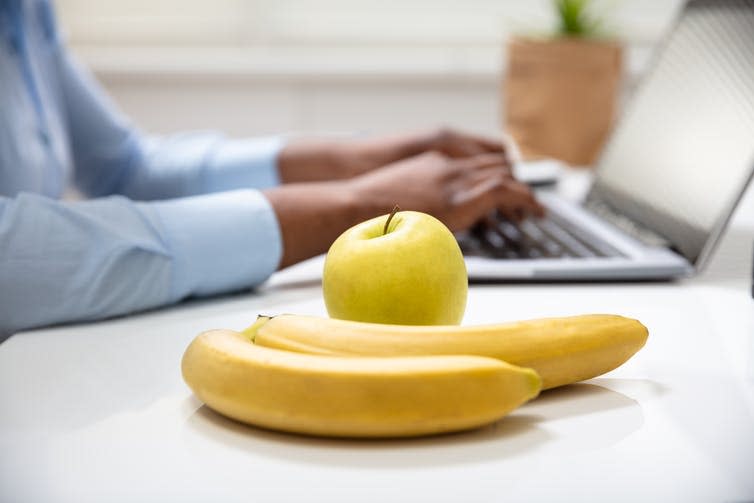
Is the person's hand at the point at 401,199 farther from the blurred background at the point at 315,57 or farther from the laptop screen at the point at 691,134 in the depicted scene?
the blurred background at the point at 315,57

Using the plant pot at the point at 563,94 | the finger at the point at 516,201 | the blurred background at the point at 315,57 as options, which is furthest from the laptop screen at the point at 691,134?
the blurred background at the point at 315,57

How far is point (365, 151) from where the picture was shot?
1.29m

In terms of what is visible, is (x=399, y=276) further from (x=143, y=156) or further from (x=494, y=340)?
(x=143, y=156)

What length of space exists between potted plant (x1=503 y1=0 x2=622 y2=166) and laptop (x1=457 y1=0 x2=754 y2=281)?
1.21 ft

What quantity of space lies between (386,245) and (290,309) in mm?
231

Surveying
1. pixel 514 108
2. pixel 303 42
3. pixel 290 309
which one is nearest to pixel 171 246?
pixel 290 309

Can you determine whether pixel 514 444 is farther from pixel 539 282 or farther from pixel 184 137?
pixel 184 137

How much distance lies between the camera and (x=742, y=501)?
464mm

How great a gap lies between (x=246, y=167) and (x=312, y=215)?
455 millimetres

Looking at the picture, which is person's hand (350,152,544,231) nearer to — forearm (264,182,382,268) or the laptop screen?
forearm (264,182,382,268)

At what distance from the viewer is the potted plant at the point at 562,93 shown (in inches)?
62.5

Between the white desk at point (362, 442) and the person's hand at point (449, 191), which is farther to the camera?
the person's hand at point (449, 191)

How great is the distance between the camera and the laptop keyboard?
946mm

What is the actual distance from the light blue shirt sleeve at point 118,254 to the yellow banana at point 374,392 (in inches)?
11.4
